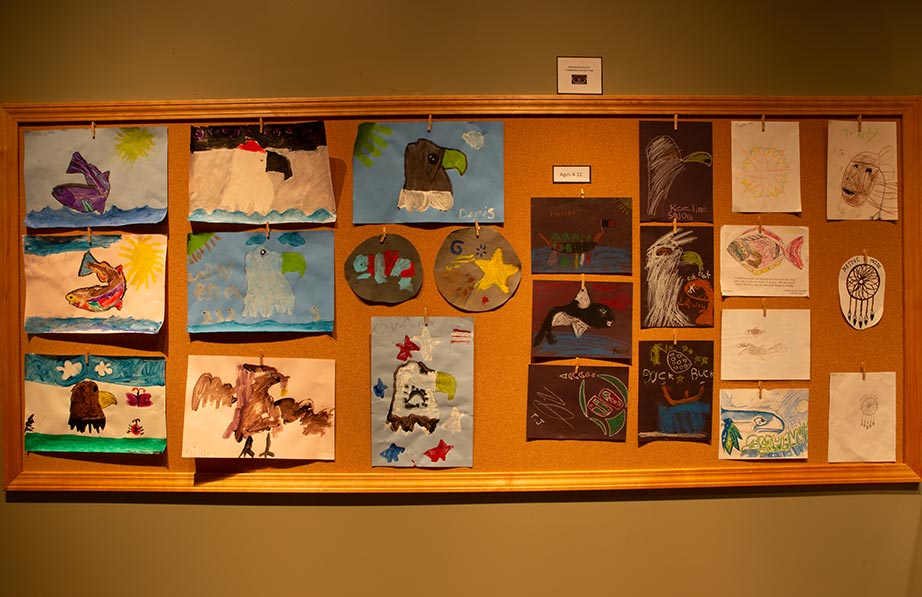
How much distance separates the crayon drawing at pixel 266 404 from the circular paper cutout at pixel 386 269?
9.3 inches

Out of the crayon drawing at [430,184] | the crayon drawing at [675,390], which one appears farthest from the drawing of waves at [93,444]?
the crayon drawing at [675,390]

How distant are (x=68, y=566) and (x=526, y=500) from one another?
1.32 metres

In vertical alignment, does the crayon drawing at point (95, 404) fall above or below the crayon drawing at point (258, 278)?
below

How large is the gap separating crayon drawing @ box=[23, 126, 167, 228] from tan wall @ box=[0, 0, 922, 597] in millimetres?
127

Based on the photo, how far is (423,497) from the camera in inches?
64.2

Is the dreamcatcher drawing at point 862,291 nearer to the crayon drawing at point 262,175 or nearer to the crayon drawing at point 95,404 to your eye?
the crayon drawing at point 262,175

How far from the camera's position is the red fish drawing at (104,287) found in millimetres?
1611

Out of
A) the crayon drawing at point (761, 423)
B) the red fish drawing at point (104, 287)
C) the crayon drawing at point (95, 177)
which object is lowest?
the crayon drawing at point (761, 423)

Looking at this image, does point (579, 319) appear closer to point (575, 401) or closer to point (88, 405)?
point (575, 401)

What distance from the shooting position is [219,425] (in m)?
1.61

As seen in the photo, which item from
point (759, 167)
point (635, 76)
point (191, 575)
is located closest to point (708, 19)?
point (635, 76)

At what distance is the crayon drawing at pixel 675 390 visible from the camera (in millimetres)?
1623

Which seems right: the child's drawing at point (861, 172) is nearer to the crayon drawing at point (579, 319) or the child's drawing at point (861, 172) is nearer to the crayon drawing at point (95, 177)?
the crayon drawing at point (579, 319)

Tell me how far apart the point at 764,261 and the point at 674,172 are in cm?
36
